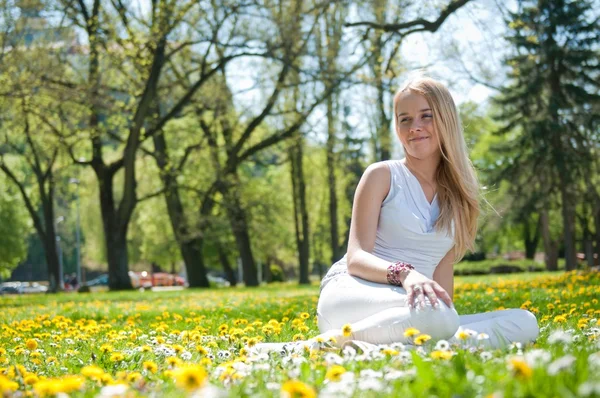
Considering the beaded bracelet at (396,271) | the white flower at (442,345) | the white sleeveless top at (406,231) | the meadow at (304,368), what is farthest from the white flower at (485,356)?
the white sleeveless top at (406,231)

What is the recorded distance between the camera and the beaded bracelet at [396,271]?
4273 mm

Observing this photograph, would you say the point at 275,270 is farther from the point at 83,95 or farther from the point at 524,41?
the point at 83,95

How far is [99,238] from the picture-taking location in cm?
5609

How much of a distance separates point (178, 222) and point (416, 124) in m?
25.8

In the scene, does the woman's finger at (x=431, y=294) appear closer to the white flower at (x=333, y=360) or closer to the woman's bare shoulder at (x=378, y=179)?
the white flower at (x=333, y=360)

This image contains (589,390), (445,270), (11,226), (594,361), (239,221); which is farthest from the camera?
(11,226)

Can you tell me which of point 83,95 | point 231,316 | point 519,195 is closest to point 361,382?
point 231,316

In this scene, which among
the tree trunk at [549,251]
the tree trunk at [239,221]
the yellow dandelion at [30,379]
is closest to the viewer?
the yellow dandelion at [30,379]

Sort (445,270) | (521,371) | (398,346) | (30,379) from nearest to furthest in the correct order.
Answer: (521,371)
(30,379)
(398,346)
(445,270)

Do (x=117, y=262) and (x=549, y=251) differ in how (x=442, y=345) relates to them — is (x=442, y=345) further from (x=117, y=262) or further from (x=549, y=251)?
(x=549, y=251)

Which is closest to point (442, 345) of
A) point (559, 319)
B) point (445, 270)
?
point (445, 270)

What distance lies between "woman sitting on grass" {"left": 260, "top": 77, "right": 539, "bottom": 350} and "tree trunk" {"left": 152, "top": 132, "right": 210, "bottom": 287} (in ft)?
75.2

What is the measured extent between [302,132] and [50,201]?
41.9 feet

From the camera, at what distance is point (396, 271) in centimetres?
429
